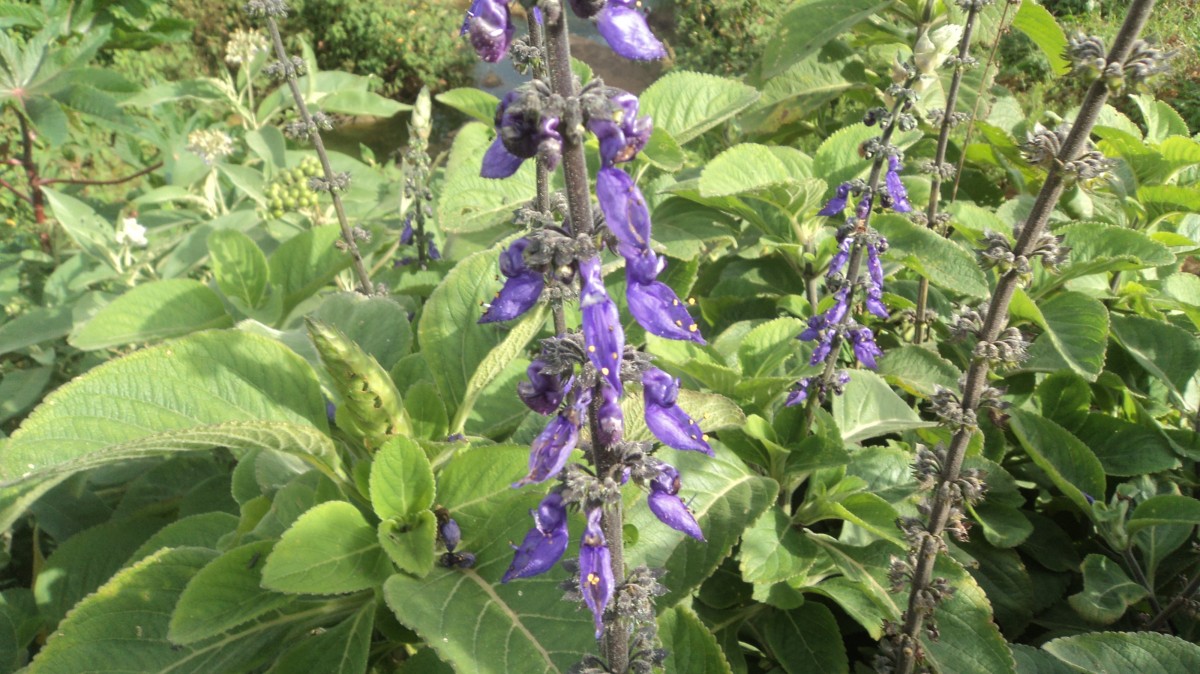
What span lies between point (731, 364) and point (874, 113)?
2.90 ft

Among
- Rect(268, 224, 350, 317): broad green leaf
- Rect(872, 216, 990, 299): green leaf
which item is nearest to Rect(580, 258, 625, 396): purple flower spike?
Rect(872, 216, 990, 299): green leaf

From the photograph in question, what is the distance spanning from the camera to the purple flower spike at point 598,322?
1.07 m

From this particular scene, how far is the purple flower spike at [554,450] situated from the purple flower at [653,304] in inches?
7.3

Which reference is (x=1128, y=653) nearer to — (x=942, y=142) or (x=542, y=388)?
(x=542, y=388)

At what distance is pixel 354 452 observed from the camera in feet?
7.02

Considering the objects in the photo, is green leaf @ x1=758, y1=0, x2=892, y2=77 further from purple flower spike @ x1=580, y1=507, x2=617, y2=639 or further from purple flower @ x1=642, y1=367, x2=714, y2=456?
purple flower spike @ x1=580, y1=507, x2=617, y2=639

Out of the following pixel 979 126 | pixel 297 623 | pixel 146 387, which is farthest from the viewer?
pixel 979 126

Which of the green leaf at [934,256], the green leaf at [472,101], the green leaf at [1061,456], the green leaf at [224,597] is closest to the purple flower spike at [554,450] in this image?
the green leaf at [224,597]

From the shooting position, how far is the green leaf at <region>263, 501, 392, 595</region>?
5.23ft

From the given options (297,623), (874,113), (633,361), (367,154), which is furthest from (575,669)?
(367,154)

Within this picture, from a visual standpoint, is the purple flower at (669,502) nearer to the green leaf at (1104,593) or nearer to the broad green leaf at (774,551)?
the broad green leaf at (774,551)

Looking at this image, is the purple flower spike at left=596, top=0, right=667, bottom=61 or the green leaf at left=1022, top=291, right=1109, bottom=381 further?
the green leaf at left=1022, top=291, right=1109, bottom=381

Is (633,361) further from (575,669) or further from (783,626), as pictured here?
(783,626)

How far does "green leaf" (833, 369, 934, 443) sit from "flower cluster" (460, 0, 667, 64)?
1.55 metres
